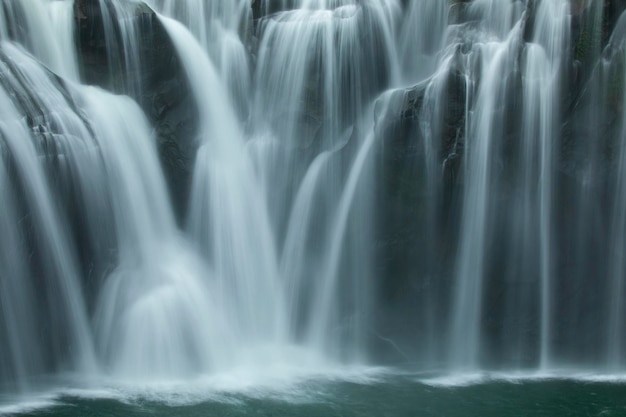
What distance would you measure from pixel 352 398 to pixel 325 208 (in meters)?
3.67

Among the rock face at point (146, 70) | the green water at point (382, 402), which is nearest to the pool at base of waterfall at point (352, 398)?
the green water at point (382, 402)

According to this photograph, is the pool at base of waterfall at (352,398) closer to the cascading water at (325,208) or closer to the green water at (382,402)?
the green water at (382,402)

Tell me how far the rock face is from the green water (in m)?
4.25

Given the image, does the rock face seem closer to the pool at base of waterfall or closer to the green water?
the pool at base of waterfall

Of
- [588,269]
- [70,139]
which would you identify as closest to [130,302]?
[70,139]

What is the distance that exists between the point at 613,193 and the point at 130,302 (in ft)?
25.8

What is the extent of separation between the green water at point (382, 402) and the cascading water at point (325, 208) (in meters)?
1.02

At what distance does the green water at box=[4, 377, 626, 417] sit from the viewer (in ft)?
33.7

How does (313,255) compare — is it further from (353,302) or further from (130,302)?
(130,302)

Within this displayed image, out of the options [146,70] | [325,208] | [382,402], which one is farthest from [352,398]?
[146,70]

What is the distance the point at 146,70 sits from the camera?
1408cm

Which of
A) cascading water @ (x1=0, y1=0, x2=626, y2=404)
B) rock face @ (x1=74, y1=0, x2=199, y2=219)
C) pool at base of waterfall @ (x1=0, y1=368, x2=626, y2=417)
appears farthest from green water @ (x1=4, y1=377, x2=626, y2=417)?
rock face @ (x1=74, y1=0, x2=199, y2=219)

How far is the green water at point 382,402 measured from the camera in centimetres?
1028

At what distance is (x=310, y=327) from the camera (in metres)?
13.2
